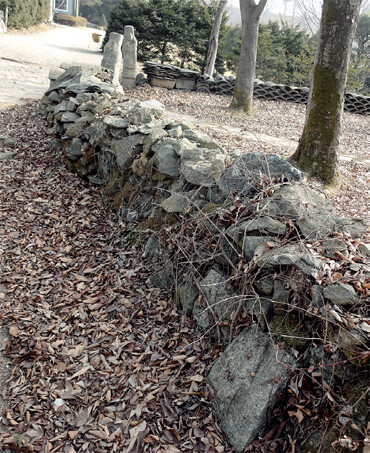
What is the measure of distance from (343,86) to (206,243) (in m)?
3.28

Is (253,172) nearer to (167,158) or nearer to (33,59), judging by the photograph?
(167,158)

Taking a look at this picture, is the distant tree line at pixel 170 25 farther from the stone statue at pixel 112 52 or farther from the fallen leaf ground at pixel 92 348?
the fallen leaf ground at pixel 92 348

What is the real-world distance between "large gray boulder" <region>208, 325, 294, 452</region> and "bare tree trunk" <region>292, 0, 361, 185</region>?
11.2 ft

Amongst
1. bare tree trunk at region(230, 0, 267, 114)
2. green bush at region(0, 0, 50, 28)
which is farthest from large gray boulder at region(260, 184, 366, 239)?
green bush at region(0, 0, 50, 28)

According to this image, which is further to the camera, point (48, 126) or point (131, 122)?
point (48, 126)

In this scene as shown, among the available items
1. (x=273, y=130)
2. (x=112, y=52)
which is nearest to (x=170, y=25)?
(x=112, y=52)

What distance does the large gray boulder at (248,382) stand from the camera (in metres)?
2.57

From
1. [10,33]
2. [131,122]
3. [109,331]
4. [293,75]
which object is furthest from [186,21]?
[109,331]

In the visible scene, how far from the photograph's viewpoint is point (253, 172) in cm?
362

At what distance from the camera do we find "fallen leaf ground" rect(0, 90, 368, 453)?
2.85 metres

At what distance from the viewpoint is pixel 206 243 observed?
11.5 ft

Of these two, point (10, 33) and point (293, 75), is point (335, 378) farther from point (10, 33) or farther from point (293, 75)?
point (10, 33)

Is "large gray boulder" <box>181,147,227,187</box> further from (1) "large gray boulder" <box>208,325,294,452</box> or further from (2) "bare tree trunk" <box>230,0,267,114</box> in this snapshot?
(2) "bare tree trunk" <box>230,0,267,114</box>

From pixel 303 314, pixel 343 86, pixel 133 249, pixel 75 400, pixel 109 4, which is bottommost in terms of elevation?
pixel 75 400
